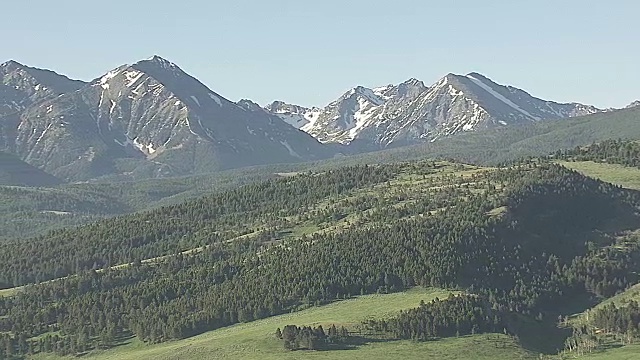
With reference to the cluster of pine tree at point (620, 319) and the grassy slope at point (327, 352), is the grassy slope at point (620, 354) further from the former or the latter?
the grassy slope at point (327, 352)

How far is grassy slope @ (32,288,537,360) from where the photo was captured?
136125 mm

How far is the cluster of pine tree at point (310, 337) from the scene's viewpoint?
139 m

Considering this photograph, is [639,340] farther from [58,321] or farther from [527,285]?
[58,321]

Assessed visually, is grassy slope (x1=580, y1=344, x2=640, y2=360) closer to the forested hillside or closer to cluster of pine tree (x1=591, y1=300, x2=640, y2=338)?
cluster of pine tree (x1=591, y1=300, x2=640, y2=338)

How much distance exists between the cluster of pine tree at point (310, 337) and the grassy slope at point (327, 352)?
1.58 metres

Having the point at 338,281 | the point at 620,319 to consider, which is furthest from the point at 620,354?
the point at 338,281

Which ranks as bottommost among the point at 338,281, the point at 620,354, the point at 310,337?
the point at 620,354

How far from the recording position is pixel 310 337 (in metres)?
139

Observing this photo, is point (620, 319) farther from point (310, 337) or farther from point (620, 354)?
point (310, 337)

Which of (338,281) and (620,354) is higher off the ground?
(338,281)

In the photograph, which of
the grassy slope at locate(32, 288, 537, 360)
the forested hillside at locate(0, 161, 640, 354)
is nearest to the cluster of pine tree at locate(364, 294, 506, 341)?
the forested hillside at locate(0, 161, 640, 354)

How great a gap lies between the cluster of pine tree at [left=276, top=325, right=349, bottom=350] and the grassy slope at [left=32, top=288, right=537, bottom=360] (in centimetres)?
158

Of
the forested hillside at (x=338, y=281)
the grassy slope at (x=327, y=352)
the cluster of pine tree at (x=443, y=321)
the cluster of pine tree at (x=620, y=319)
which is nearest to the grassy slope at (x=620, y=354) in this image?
the cluster of pine tree at (x=620, y=319)

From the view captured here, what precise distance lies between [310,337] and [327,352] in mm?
3648
